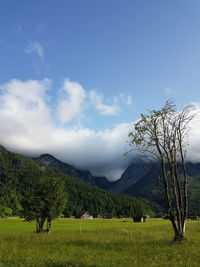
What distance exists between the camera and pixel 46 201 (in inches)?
2239

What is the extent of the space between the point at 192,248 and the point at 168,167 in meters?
9.16

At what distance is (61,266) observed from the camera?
14.1 m

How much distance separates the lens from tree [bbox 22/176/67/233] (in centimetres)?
5653

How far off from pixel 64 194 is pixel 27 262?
4388 cm

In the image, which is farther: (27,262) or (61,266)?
(27,262)

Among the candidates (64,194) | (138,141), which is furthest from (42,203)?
(138,141)

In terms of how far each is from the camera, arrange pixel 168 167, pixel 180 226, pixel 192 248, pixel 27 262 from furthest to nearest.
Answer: pixel 168 167 → pixel 180 226 → pixel 192 248 → pixel 27 262

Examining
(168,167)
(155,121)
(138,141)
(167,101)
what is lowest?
(168,167)

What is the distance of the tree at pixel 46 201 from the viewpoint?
56.5 m

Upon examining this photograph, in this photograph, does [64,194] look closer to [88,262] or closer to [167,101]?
[167,101]

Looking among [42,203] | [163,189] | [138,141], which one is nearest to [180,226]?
[163,189]

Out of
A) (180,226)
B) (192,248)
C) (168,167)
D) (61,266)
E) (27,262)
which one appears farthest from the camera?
(168,167)

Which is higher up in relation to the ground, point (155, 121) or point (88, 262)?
point (155, 121)

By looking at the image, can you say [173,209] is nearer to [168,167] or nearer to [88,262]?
[168,167]
